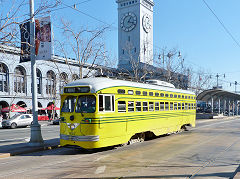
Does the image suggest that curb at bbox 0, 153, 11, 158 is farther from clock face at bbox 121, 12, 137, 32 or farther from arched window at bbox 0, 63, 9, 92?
clock face at bbox 121, 12, 137, 32

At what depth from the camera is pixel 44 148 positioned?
12.2 meters

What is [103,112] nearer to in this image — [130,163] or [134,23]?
[130,163]

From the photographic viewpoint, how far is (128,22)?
9488cm

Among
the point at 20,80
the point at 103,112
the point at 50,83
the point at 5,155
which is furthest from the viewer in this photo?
the point at 50,83

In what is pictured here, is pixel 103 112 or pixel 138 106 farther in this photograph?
pixel 138 106

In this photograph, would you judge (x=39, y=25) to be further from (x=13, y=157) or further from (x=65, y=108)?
(x=13, y=157)

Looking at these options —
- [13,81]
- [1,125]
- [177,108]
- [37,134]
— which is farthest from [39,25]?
[13,81]

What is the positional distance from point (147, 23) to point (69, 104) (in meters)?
89.1

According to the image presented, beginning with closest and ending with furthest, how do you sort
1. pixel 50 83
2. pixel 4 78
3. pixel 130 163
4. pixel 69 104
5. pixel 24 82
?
pixel 130 163, pixel 69 104, pixel 4 78, pixel 24 82, pixel 50 83

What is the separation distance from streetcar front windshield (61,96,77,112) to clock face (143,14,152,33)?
281ft

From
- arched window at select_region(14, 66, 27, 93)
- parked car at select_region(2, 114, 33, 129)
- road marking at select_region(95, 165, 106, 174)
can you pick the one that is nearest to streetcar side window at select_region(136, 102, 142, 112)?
road marking at select_region(95, 165, 106, 174)

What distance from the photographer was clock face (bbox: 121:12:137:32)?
92.8m

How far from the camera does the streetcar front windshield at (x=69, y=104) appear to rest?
10.9 meters

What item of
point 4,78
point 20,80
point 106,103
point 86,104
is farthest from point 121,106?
point 20,80
